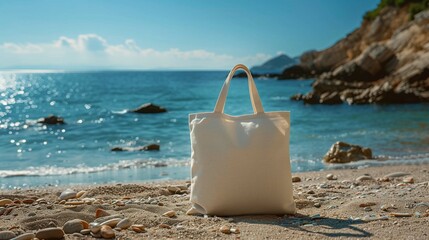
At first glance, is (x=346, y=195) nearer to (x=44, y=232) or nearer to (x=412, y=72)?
(x=44, y=232)

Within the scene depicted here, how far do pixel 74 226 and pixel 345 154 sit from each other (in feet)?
27.4

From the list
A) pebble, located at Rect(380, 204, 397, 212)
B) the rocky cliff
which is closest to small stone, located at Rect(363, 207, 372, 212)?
pebble, located at Rect(380, 204, 397, 212)

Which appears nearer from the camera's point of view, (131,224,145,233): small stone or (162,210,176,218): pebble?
(131,224,145,233): small stone

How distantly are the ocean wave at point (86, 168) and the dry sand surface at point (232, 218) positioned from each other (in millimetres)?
4866

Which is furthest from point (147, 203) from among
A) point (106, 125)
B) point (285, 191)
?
point (106, 125)

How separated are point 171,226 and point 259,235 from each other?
31.3 inches

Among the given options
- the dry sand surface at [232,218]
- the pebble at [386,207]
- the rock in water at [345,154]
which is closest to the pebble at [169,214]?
the dry sand surface at [232,218]

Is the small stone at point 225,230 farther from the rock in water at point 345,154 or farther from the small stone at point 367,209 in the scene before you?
the rock in water at point 345,154

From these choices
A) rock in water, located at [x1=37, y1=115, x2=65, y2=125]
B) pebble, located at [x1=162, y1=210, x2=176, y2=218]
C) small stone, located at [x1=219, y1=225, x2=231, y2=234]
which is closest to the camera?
small stone, located at [x1=219, y1=225, x2=231, y2=234]

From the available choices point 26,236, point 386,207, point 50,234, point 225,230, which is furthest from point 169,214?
point 386,207

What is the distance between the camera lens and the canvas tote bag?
470cm

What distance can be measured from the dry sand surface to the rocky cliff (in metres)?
27.8

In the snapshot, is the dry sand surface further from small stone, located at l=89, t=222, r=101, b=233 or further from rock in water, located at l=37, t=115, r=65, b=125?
rock in water, located at l=37, t=115, r=65, b=125

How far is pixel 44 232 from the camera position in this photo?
3861 millimetres
